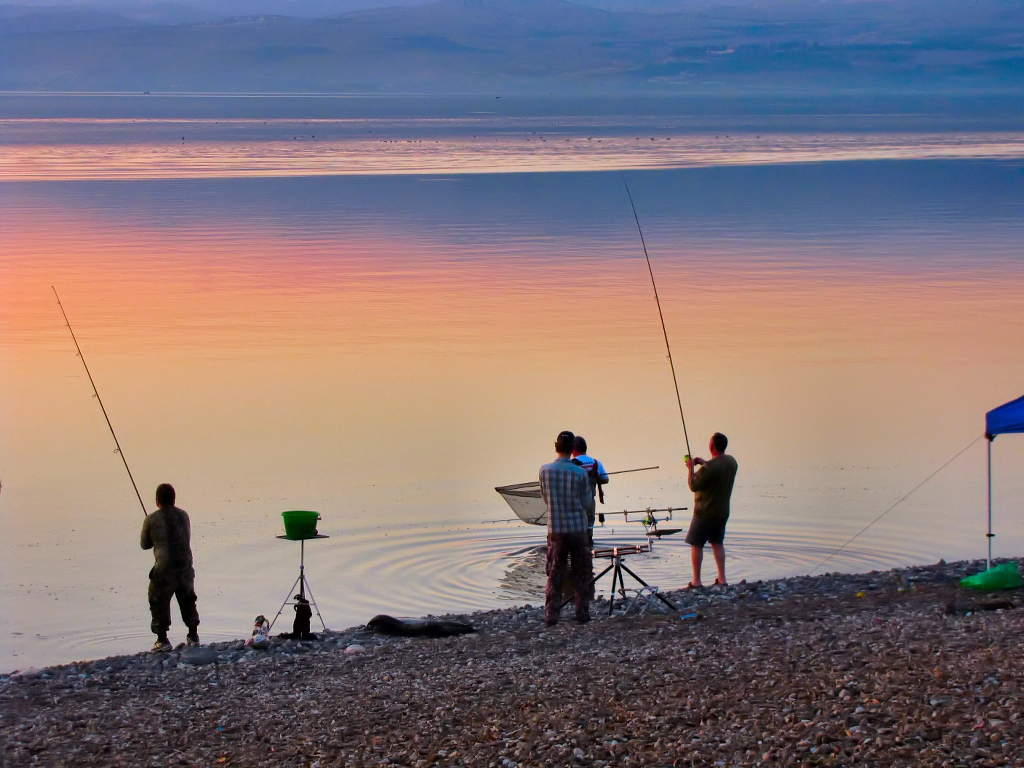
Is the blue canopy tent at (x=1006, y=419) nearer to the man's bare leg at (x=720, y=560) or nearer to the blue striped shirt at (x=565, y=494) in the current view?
the man's bare leg at (x=720, y=560)

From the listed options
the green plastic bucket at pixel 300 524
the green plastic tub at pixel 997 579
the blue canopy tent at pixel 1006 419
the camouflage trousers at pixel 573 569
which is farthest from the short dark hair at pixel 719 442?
the green plastic bucket at pixel 300 524

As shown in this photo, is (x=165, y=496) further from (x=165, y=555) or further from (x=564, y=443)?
(x=564, y=443)

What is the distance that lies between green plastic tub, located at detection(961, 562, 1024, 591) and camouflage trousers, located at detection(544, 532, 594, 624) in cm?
254

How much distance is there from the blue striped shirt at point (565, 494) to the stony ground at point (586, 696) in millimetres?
646

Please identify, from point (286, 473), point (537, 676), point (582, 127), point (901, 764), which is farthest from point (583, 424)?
point (582, 127)

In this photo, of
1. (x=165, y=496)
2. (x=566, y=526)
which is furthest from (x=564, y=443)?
(x=165, y=496)

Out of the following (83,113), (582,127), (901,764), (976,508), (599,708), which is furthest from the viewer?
(83,113)

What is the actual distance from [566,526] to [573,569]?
320 mm

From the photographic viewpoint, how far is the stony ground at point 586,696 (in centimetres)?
674

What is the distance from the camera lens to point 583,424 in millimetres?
15734

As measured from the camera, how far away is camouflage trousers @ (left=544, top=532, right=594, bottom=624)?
946 centimetres

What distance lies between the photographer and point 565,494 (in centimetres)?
936

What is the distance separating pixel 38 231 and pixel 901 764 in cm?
2943

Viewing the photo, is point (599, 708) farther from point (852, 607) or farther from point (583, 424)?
point (583, 424)
